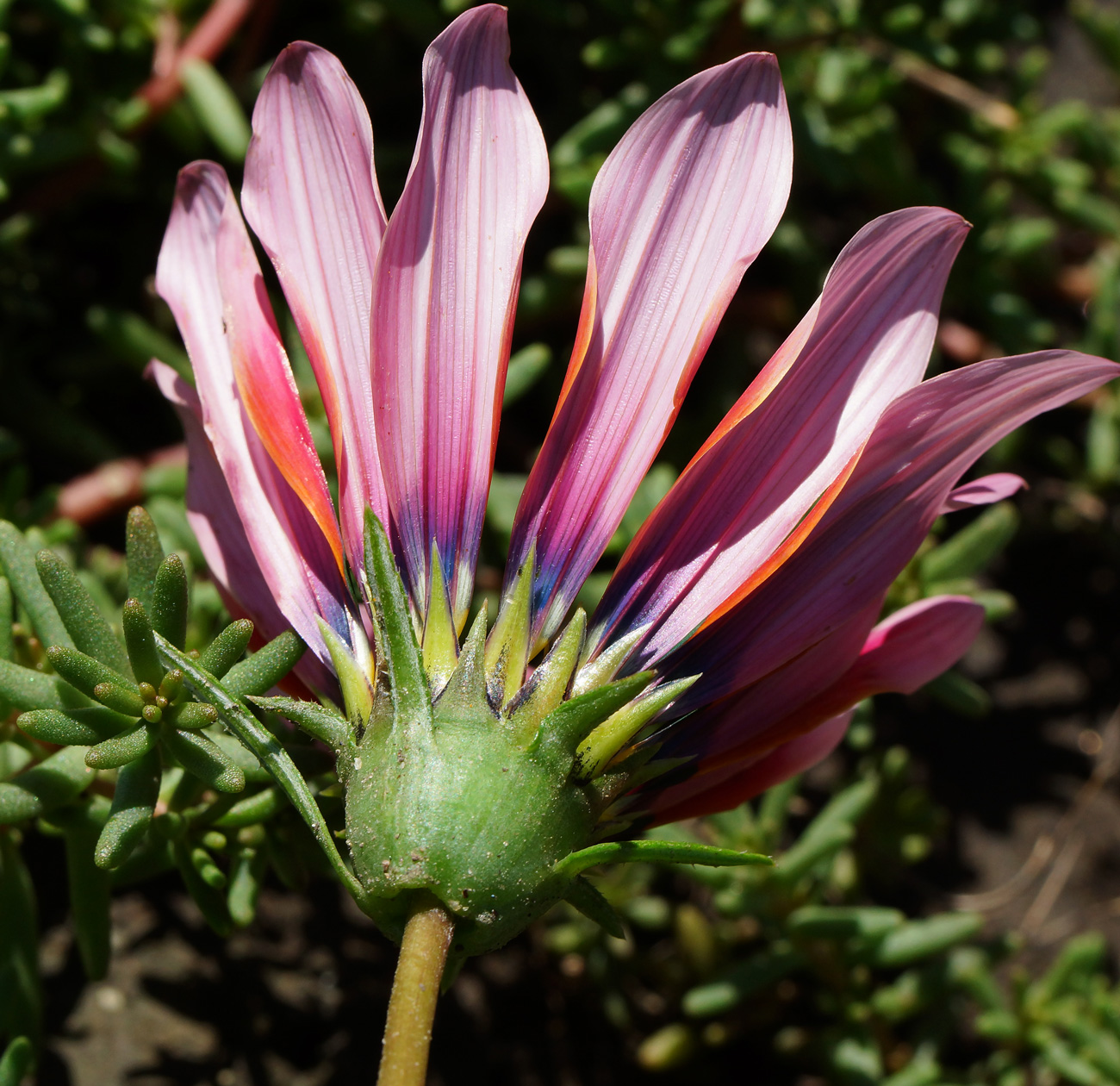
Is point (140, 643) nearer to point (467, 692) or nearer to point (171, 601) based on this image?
point (171, 601)

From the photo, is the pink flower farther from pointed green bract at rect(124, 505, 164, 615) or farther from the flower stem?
the flower stem

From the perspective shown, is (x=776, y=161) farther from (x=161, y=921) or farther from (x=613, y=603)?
(x=161, y=921)

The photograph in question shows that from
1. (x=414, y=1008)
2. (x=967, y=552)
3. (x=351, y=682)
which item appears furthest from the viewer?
(x=967, y=552)

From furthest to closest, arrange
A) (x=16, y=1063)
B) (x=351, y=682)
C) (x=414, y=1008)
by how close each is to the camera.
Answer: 1. (x=16, y=1063)
2. (x=351, y=682)
3. (x=414, y=1008)

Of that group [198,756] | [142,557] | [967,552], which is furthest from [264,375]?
[967,552]

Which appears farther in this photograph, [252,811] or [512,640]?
[252,811]

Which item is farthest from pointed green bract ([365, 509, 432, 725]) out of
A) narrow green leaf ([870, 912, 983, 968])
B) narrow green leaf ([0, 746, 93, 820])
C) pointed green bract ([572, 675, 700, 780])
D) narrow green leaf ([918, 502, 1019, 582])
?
narrow green leaf ([870, 912, 983, 968])
